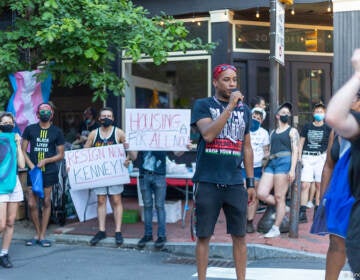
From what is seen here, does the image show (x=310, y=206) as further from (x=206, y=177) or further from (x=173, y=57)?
(x=206, y=177)

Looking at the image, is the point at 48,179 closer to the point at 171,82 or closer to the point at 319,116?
the point at 319,116

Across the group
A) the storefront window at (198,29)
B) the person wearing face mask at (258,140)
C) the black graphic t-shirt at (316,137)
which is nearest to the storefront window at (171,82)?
the storefront window at (198,29)

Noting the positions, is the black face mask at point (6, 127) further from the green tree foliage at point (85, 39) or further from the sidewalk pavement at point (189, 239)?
the sidewalk pavement at point (189, 239)

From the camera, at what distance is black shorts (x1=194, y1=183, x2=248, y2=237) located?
5105mm

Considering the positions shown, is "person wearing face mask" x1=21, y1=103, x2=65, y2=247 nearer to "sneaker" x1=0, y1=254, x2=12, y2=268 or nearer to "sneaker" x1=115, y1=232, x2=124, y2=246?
"sneaker" x1=115, y1=232, x2=124, y2=246

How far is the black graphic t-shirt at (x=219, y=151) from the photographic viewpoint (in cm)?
511

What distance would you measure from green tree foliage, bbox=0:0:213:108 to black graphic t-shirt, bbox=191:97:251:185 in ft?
10.9

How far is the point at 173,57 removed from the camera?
38.6 feet

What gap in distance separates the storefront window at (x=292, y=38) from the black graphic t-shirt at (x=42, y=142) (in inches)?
193

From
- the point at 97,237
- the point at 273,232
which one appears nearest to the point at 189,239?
the point at 273,232

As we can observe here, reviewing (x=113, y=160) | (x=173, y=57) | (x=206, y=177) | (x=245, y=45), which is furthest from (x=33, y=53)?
(x=206, y=177)

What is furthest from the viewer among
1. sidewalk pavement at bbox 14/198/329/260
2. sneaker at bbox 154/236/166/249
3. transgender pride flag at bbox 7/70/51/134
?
transgender pride flag at bbox 7/70/51/134

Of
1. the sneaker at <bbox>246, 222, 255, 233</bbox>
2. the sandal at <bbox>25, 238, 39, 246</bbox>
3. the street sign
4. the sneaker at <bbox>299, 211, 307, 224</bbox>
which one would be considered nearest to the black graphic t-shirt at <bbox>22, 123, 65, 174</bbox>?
the sandal at <bbox>25, 238, 39, 246</bbox>

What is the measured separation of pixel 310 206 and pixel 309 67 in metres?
3.39
